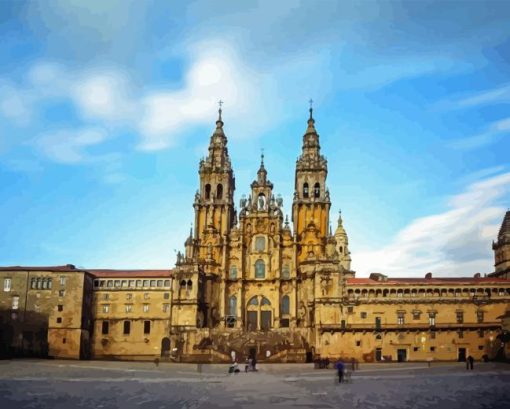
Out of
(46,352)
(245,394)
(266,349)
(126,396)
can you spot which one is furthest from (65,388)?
(46,352)

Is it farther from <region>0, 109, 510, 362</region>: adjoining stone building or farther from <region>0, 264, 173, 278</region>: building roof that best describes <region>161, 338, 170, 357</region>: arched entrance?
<region>0, 264, 173, 278</region>: building roof

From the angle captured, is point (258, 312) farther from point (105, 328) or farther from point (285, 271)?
point (105, 328)

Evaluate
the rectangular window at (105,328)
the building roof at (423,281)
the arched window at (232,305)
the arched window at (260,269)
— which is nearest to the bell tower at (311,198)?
the arched window at (260,269)

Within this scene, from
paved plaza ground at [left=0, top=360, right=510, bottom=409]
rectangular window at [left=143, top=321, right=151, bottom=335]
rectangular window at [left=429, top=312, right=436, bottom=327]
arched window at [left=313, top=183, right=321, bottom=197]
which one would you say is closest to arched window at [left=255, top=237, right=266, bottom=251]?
arched window at [left=313, top=183, right=321, bottom=197]

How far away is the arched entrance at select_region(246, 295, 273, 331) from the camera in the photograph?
89738 mm

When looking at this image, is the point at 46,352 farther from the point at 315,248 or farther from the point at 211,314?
the point at 315,248

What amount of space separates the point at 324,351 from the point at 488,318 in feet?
74.8

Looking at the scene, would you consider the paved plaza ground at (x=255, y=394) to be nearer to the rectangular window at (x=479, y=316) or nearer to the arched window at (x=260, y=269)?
the rectangular window at (x=479, y=316)

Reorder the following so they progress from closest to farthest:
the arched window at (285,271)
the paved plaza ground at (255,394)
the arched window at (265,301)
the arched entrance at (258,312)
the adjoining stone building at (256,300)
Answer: the paved plaza ground at (255,394) → the adjoining stone building at (256,300) → the arched entrance at (258,312) → the arched window at (265,301) → the arched window at (285,271)

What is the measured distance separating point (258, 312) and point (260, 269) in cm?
665

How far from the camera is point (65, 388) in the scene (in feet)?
114

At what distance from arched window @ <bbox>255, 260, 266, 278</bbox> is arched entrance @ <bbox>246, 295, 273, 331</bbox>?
128 inches

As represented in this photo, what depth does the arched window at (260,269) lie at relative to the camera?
91375 millimetres

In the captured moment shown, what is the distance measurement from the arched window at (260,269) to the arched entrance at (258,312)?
10.7 ft
